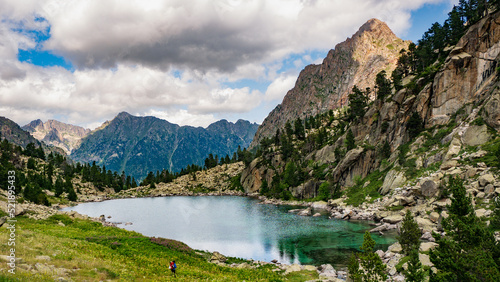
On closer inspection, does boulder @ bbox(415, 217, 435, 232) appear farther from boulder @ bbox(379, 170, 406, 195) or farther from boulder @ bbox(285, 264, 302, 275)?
boulder @ bbox(285, 264, 302, 275)

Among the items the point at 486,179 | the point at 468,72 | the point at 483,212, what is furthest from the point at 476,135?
the point at 483,212

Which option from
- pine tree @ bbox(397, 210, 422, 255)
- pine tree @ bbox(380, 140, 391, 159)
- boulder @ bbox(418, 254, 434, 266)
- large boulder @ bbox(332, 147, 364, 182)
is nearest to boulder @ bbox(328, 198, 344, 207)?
large boulder @ bbox(332, 147, 364, 182)

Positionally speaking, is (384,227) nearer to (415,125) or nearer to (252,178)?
(415,125)

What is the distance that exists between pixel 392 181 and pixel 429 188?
20.5 meters

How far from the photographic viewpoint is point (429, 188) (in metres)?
67.4

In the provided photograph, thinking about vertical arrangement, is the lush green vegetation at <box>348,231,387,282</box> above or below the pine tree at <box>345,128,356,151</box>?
below

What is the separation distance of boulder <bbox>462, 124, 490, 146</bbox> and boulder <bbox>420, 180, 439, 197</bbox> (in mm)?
17293

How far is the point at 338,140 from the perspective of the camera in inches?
5600

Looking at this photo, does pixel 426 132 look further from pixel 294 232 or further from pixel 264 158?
pixel 264 158

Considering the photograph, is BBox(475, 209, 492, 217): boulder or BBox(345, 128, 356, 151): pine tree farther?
BBox(345, 128, 356, 151): pine tree

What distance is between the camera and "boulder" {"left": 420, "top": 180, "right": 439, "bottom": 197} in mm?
66125

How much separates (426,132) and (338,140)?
50390mm

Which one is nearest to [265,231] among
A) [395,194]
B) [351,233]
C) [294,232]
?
[294,232]

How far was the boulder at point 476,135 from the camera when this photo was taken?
69938 millimetres
